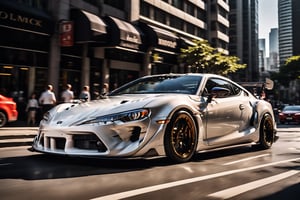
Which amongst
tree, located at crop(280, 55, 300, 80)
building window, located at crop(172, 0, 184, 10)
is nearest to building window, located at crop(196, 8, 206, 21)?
building window, located at crop(172, 0, 184, 10)

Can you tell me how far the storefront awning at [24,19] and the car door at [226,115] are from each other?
38.7 ft

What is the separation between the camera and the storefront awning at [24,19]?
1580 centimetres

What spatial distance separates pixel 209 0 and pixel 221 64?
57.0 ft

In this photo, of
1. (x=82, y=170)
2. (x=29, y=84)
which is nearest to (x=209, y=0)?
(x=29, y=84)

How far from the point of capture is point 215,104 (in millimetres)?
6055

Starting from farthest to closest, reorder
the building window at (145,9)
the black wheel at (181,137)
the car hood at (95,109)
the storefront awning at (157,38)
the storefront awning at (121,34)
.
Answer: the building window at (145,9), the storefront awning at (157,38), the storefront awning at (121,34), the black wheel at (181,137), the car hood at (95,109)

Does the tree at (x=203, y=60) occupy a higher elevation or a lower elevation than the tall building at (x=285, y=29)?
lower

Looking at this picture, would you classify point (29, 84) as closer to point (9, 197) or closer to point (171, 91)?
point (171, 91)

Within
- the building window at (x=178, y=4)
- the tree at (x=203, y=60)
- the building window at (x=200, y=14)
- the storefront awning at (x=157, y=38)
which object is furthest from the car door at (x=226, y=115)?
the building window at (x=200, y=14)

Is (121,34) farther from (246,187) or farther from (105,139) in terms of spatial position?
(246,187)

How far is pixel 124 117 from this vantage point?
479 cm

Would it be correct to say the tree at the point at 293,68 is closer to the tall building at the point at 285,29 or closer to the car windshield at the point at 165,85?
the car windshield at the point at 165,85

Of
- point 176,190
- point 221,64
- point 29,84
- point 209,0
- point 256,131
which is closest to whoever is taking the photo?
point 176,190

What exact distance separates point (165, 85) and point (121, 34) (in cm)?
1522
